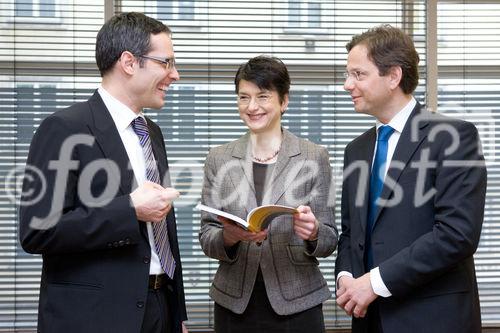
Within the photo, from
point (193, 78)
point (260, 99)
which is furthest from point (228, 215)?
point (193, 78)

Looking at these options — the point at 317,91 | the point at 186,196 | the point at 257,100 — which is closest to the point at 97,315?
the point at 257,100

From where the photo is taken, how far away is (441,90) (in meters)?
3.90

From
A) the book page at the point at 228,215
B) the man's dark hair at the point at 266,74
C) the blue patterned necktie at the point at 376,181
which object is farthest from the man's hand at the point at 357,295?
the man's dark hair at the point at 266,74

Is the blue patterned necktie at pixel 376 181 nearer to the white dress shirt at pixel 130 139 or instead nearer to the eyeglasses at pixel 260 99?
the eyeglasses at pixel 260 99

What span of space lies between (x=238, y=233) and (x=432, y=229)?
65cm

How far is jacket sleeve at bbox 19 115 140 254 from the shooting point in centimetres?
177

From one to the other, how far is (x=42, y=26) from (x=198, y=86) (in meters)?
0.95

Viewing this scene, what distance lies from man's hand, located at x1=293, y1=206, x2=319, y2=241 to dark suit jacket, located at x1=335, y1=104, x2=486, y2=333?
0.20m

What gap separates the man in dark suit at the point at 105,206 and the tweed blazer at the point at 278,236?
0.48 meters

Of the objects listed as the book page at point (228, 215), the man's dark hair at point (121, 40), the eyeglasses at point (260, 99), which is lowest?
Result: the book page at point (228, 215)

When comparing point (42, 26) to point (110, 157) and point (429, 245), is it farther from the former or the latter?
point (429, 245)

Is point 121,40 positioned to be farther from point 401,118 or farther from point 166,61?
point 401,118

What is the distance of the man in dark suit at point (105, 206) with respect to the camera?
5.86ft

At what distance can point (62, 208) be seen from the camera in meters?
1.79
